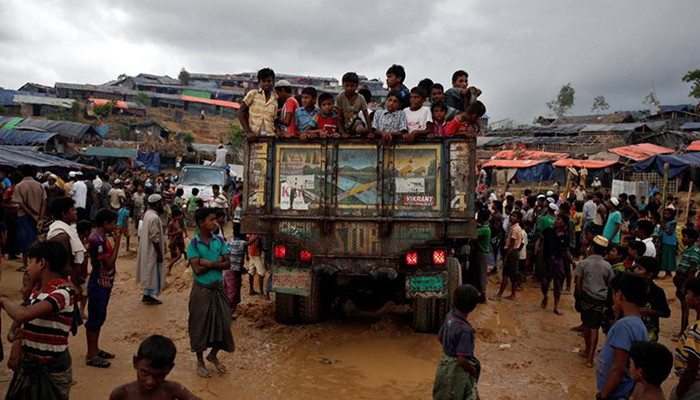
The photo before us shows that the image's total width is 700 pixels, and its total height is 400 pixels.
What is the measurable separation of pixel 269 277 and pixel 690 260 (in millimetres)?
5283

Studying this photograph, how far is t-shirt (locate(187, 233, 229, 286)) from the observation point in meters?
5.18

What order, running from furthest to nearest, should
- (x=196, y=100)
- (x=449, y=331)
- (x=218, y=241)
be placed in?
(x=196, y=100) → (x=218, y=241) → (x=449, y=331)

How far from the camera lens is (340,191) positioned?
6348 millimetres

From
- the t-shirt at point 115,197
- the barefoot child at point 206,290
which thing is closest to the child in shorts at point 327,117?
the barefoot child at point 206,290

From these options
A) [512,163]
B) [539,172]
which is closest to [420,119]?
[539,172]

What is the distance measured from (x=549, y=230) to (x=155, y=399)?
7.24 m

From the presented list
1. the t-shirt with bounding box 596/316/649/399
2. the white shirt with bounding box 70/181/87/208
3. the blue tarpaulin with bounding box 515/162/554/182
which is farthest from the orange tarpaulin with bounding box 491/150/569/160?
the t-shirt with bounding box 596/316/649/399

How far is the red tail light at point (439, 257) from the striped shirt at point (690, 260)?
10.4 feet

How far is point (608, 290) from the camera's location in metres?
5.89

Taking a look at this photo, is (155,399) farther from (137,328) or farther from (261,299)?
(261,299)

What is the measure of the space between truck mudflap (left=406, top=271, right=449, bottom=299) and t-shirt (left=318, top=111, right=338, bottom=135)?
2.14 meters

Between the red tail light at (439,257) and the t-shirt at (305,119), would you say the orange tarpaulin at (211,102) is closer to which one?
the t-shirt at (305,119)

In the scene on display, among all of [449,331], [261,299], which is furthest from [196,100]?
[449,331]

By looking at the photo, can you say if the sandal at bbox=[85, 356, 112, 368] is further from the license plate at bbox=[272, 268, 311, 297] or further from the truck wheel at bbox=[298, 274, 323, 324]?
the truck wheel at bbox=[298, 274, 323, 324]
